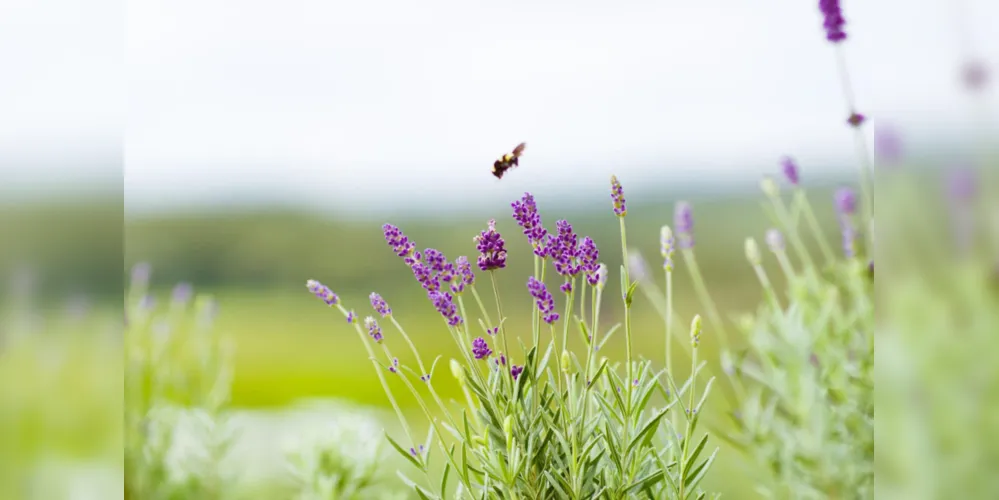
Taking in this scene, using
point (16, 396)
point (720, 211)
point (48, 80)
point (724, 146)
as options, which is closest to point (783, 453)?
point (720, 211)

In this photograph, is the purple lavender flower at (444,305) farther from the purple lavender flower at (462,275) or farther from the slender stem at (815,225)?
the slender stem at (815,225)

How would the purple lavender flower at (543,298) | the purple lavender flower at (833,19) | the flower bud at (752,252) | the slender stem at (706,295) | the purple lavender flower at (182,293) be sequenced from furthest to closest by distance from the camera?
the purple lavender flower at (182,293) < the slender stem at (706,295) < the flower bud at (752,252) < the purple lavender flower at (833,19) < the purple lavender flower at (543,298)

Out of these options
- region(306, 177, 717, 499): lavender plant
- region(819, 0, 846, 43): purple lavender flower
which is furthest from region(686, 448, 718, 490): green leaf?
region(819, 0, 846, 43): purple lavender flower

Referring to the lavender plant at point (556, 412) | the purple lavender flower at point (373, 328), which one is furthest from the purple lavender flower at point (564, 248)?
the purple lavender flower at point (373, 328)

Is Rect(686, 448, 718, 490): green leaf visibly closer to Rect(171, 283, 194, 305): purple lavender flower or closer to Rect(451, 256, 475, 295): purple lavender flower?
Rect(451, 256, 475, 295): purple lavender flower

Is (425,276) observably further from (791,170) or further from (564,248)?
(791,170)
